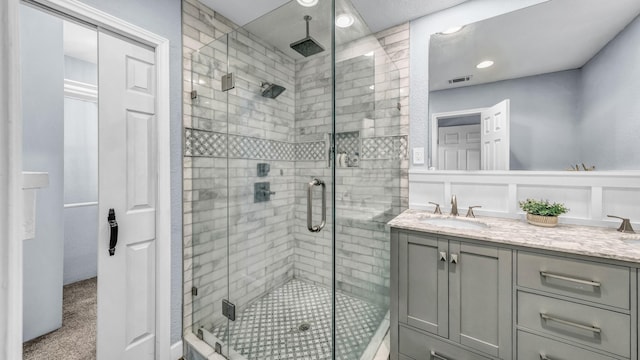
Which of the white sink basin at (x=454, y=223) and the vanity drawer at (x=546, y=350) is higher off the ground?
the white sink basin at (x=454, y=223)

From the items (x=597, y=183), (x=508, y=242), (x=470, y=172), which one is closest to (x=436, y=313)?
(x=508, y=242)

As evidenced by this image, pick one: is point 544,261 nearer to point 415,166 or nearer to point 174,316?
point 415,166

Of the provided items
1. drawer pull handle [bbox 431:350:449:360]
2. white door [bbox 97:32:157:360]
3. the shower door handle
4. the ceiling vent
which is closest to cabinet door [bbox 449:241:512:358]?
drawer pull handle [bbox 431:350:449:360]

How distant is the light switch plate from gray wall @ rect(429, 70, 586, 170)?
22.1 inches

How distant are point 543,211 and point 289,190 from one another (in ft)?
5.25

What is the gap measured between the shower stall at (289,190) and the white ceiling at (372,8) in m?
0.30

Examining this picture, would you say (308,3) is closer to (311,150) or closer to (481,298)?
(311,150)

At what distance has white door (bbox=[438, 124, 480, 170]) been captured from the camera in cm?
190

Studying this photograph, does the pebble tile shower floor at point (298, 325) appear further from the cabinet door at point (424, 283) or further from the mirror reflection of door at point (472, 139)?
the mirror reflection of door at point (472, 139)

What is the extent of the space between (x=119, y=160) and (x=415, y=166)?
6.90 feet

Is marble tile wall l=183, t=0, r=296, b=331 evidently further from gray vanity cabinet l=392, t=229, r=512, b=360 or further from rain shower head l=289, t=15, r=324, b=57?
gray vanity cabinet l=392, t=229, r=512, b=360

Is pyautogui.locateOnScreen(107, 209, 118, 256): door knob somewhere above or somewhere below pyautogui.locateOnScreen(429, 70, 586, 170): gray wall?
below

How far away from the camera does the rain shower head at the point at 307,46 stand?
141cm

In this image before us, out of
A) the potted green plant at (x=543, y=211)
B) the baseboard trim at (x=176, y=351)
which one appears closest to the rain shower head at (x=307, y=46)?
the potted green plant at (x=543, y=211)
